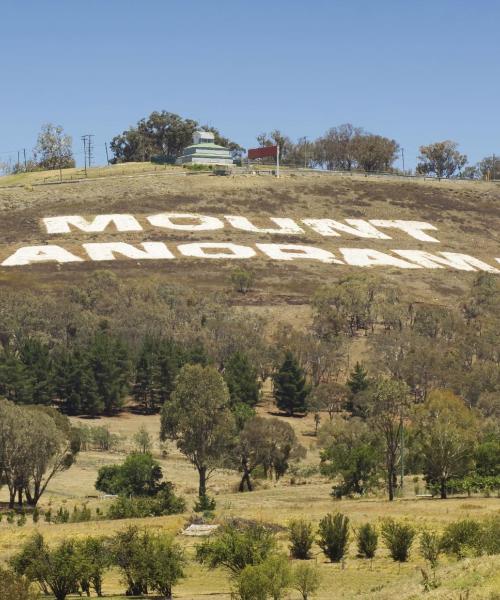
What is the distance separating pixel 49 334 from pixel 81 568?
6494cm

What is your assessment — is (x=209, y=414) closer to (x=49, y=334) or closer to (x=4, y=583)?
(x=4, y=583)

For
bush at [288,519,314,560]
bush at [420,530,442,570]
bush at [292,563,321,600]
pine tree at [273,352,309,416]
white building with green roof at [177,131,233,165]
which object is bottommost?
pine tree at [273,352,309,416]

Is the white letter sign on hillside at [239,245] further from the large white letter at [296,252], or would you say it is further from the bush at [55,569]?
the bush at [55,569]

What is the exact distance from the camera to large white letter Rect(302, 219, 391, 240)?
484 ft

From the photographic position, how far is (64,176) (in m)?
180

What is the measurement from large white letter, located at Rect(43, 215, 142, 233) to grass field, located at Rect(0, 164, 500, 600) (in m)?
2.42

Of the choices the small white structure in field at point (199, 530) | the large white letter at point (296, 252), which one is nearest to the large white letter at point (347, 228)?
the large white letter at point (296, 252)

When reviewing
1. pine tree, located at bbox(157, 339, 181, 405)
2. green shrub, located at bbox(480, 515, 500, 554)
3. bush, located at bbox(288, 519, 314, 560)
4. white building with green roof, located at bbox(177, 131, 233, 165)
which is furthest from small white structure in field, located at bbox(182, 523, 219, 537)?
white building with green roof, located at bbox(177, 131, 233, 165)

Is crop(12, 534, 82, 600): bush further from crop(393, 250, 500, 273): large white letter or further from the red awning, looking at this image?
the red awning

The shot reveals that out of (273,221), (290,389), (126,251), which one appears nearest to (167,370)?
(290,389)

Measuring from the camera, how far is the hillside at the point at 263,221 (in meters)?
125

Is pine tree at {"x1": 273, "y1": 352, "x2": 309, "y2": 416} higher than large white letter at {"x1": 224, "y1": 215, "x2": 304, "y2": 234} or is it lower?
lower

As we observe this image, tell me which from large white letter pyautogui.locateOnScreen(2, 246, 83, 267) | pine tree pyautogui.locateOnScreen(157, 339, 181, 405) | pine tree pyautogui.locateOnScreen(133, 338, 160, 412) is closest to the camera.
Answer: pine tree pyautogui.locateOnScreen(157, 339, 181, 405)

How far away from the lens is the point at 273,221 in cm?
14988
